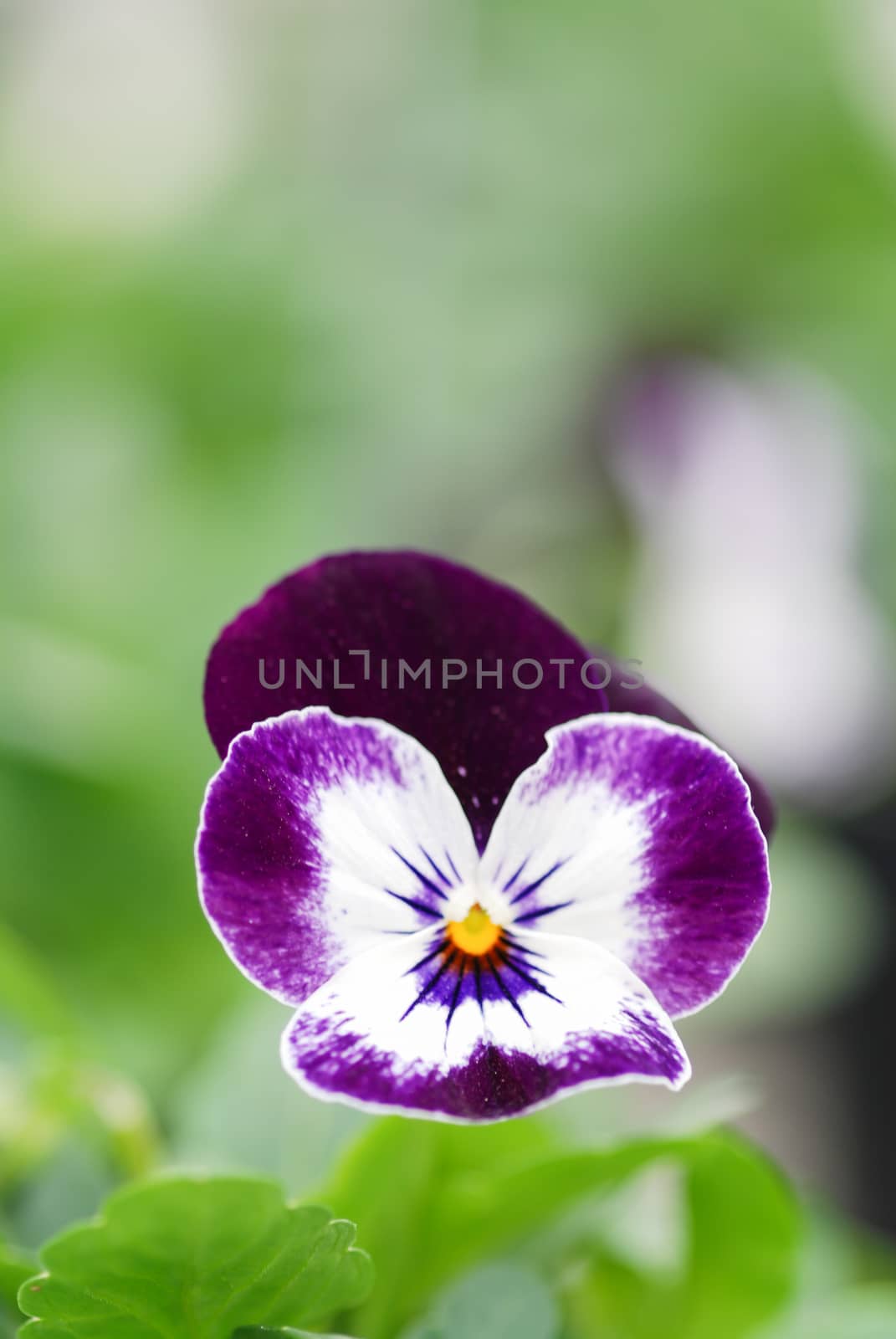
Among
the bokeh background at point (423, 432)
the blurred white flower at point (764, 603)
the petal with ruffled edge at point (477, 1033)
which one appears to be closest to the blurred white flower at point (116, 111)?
the bokeh background at point (423, 432)

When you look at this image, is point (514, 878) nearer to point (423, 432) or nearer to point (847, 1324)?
point (847, 1324)

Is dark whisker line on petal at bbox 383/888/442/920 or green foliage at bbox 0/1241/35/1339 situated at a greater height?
dark whisker line on petal at bbox 383/888/442/920

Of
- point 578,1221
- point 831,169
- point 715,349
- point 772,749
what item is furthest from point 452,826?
point 831,169

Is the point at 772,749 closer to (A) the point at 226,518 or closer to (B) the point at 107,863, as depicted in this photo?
(A) the point at 226,518

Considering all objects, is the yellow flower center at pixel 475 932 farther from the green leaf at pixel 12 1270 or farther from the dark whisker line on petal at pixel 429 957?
the green leaf at pixel 12 1270

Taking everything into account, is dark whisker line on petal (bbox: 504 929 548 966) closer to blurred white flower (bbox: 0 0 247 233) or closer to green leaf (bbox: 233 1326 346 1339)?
green leaf (bbox: 233 1326 346 1339)

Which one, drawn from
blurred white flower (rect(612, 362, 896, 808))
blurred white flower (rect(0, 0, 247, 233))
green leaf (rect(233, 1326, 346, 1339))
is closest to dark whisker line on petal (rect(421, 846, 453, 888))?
green leaf (rect(233, 1326, 346, 1339))
